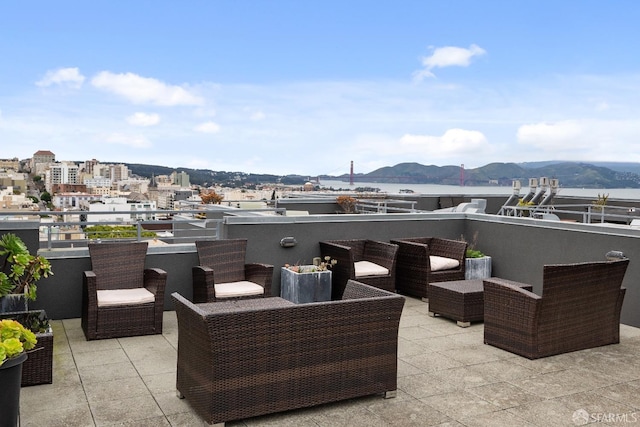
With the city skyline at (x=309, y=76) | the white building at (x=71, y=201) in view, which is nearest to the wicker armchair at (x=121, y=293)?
the white building at (x=71, y=201)

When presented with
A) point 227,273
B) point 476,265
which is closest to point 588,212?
point 476,265

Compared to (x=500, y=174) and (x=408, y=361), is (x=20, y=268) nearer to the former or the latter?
(x=408, y=361)

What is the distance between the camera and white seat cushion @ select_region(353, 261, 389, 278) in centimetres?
691

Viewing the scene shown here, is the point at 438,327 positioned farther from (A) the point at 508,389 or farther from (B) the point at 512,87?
(B) the point at 512,87

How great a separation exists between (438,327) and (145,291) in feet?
9.68

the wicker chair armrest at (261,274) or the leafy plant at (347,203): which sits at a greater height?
the leafy plant at (347,203)

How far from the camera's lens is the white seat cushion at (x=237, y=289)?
596 cm

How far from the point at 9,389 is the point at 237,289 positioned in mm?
3072

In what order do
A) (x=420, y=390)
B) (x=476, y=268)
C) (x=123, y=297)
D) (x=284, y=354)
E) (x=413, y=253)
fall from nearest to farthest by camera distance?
1. (x=284, y=354)
2. (x=420, y=390)
3. (x=123, y=297)
4. (x=413, y=253)
5. (x=476, y=268)

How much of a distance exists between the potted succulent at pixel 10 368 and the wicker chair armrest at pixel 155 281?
2.38 m

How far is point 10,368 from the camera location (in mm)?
3117

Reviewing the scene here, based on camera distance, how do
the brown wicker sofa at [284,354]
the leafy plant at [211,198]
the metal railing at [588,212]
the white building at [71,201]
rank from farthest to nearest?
the white building at [71,201] < the leafy plant at [211,198] < the metal railing at [588,212] < the brown wicker sofa at [284,354]

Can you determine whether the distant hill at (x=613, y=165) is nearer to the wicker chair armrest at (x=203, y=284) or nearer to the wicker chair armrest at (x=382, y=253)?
the wicker chair armrest at (x=382, y=253)

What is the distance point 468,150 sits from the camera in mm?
35312
